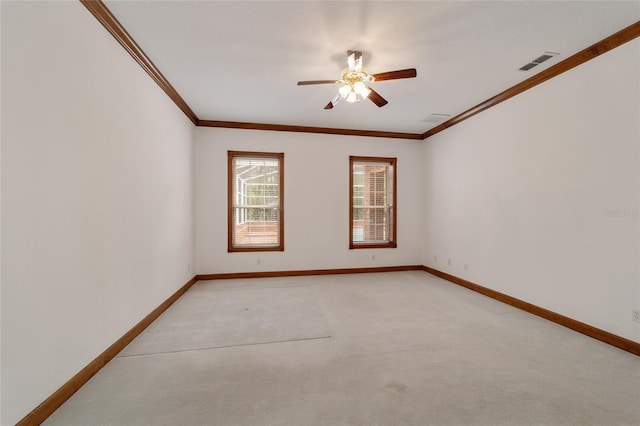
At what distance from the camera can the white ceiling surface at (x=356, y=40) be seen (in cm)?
221

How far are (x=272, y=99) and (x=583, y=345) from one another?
4.59 m

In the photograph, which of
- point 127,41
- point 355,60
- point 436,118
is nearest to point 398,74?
point 355,60

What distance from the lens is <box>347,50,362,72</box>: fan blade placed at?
2.73m

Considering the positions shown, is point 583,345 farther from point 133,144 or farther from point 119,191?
point 133,144

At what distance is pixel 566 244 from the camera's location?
120 inches

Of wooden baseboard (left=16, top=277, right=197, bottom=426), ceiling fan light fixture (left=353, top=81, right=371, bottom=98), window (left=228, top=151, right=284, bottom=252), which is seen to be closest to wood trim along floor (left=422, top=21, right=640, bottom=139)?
ceiling fan light fixture (left=353, top=81, right=371, bottom=98)

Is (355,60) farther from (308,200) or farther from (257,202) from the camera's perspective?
(257,202)

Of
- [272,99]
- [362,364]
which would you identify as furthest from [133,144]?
[362,364]

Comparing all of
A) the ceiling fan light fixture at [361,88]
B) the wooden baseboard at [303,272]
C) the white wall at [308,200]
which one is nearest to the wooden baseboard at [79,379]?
the wooden baseboard at [303,272]

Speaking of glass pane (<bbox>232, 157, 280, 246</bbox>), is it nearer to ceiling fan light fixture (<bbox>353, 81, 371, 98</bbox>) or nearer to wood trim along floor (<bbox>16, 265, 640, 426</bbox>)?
wood trim along floor (<bbox>16, 265, 640, 426</bbox>)

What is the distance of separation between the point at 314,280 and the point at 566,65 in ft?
14.8

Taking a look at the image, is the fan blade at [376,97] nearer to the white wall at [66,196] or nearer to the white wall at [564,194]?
the white wall at [564,194]

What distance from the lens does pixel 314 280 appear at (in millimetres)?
5012

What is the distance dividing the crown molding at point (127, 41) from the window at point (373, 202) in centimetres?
350
